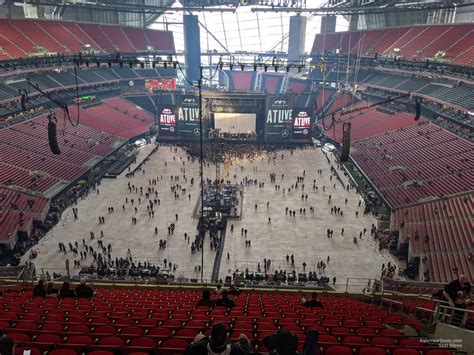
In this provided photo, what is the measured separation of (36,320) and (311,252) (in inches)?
835

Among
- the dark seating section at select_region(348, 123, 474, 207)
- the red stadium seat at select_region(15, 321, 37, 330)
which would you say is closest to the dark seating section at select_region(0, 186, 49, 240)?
the red stadium seat at select_region(15, 321, 37, 330)

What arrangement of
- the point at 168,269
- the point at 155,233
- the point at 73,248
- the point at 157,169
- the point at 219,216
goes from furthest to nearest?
the point at 157,169 < the point at 219,216 < the point at 155,233 < the point at 73,248 < the point at 168,269

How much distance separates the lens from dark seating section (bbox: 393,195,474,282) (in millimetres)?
22188

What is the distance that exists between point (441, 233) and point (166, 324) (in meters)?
23.2

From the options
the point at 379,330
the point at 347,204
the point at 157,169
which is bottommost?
the point at 379,330

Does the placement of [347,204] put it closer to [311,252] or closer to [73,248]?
[311,252]

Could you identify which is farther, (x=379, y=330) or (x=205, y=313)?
(x=205, y=313)

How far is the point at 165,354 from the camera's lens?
6.58m

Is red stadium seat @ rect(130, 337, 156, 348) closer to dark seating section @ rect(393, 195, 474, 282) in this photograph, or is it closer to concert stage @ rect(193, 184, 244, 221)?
dark seating section @ rect(393, 195, 474, 282)

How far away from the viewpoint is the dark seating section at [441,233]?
22.2 meters

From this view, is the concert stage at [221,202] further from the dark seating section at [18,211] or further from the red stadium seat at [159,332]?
the red stadium seat at [159,332]

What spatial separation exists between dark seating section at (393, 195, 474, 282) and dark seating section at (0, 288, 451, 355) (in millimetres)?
13652

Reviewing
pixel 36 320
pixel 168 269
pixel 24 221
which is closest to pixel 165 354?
pixel 36 320

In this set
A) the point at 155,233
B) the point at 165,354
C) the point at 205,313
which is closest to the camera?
the point at 165,354
